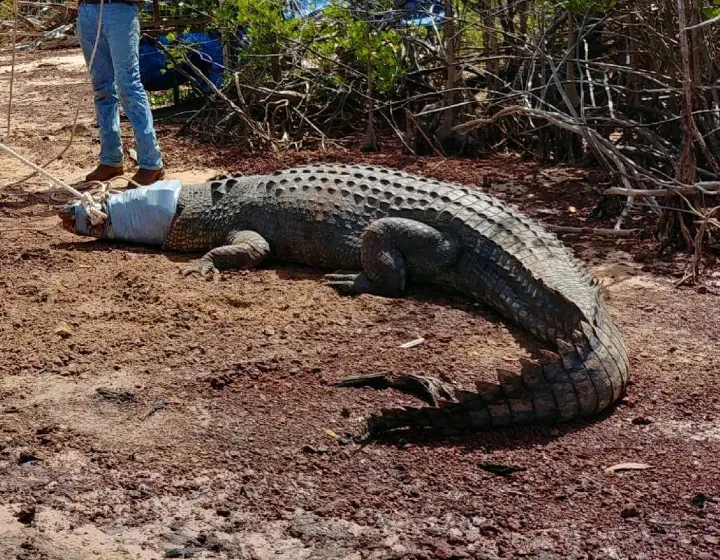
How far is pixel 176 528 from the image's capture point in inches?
111

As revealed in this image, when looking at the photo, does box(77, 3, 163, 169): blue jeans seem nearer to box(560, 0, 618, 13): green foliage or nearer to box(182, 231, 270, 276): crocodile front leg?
box(182, 231, 270, 276): crocodile front leg

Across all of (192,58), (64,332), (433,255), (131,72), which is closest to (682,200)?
(433,255)

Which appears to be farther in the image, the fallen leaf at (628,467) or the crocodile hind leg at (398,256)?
the crocodile hind leg at (398,256)

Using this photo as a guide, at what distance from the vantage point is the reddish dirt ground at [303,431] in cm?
277

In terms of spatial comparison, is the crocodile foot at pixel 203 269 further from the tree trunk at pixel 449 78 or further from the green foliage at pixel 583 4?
the tree trunk at pixel 449 78

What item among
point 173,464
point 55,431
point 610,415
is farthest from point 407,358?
point 55,431

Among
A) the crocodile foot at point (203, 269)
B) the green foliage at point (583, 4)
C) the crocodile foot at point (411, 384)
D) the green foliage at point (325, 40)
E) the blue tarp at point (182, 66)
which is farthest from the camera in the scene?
the blue tarp at point (182, 66)

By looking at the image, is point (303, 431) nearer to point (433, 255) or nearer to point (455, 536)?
point (455, 536)

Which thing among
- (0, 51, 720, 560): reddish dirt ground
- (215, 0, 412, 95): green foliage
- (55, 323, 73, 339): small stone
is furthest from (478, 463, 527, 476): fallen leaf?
(215, 0, 412, 95): green foliage

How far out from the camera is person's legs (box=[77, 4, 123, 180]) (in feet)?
22.3

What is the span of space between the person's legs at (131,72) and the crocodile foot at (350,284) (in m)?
2.44

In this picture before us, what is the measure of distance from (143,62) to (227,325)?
6091 millimetres

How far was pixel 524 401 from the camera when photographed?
3291mm

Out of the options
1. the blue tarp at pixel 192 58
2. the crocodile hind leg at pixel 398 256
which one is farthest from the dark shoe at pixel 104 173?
the crocodile hind leg at pixel 398 256
